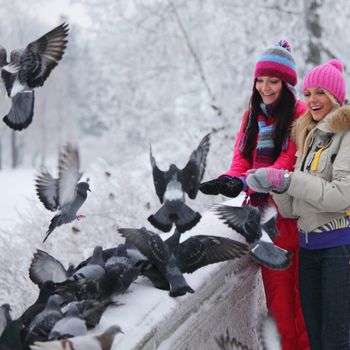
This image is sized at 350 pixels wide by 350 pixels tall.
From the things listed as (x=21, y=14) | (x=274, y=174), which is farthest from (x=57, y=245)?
(x=21, y=14)

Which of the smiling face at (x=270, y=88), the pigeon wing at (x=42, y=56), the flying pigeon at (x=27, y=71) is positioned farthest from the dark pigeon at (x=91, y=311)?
the smiling face at (x=270, y=88)

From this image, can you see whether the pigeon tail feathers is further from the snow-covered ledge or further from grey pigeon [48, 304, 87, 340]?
grey pigeon [48, 304, 87, 340]

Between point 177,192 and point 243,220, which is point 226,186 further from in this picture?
point 177,192

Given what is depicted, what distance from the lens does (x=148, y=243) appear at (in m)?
2.30

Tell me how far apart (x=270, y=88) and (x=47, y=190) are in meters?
1.31

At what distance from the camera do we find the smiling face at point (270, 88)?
2.95 m

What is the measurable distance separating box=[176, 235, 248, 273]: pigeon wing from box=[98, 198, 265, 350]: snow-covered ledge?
77mm

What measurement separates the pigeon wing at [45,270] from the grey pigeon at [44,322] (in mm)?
338

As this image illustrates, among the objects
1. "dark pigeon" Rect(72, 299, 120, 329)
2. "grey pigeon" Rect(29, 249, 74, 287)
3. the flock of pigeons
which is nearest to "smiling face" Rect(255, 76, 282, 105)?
the flock of pigeons

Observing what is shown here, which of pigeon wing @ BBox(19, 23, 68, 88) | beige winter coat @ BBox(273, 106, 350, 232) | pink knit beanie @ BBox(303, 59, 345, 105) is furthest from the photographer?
pink knit beanie @ BBox(303, 59, 345, 105)

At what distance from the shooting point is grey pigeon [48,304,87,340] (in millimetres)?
1683

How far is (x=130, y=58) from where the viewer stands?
13.0 metres

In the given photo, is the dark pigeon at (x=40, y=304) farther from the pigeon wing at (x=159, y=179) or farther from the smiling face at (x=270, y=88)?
the smiling face at (x=270, y=88)

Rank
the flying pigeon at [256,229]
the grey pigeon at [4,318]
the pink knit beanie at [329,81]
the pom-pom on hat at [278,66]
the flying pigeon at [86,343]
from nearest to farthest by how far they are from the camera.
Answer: the flying pigeon at [86,343] → the grey pigeon at [4,318] → the flying pigeon at [256,229] → the pink knit beanie at [329,81] → the pom-pom on hat at [278,66]
